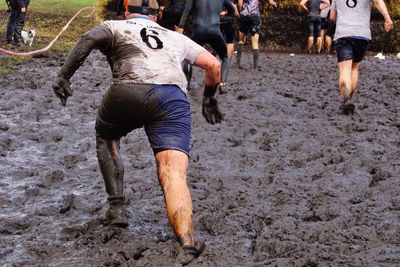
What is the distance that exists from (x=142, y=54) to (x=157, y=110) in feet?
1.40

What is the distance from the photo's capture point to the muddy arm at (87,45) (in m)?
4.76

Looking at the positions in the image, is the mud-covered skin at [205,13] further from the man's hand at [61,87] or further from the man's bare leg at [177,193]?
the man's bare leg at [177,193]

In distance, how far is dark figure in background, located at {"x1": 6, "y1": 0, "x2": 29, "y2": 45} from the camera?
55.7 ft

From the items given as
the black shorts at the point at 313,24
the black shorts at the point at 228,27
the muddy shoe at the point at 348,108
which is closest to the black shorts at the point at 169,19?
the black shorts at the point at 228,27

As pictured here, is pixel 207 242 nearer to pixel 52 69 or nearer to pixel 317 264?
pixel 317 264

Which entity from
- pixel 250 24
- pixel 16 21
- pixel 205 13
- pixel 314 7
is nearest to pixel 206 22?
pixel 205 13

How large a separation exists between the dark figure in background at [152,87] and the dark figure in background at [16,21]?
12.6 metres

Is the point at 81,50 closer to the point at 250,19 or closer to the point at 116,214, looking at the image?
the point at 116,214

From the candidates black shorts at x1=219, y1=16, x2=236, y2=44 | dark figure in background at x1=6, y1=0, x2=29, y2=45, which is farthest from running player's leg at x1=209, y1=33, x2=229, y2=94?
dark figure in background at x1=6, y1=0, x2=29, y2=45

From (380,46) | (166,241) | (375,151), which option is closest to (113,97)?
(166,241)

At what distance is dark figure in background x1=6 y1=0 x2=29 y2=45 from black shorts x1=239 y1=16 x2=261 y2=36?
575 centimetres

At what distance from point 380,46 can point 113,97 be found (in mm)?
17572

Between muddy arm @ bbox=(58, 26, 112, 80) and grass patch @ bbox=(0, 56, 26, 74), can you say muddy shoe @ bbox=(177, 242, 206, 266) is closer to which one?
muddy arm @ bbox=(58, 26, 112, 80)

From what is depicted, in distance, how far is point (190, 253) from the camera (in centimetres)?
452
